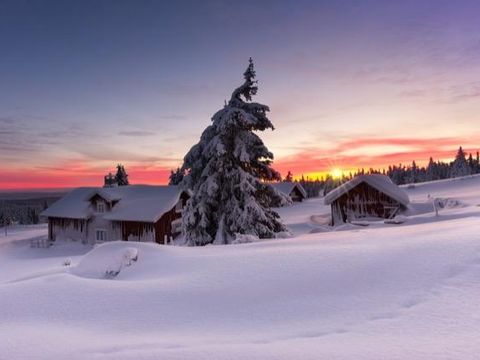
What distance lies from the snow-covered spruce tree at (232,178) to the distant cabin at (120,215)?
45.9ft

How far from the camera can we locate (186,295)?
6.08 meters

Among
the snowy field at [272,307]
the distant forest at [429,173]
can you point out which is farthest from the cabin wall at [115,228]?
the distant forest at [429,173]

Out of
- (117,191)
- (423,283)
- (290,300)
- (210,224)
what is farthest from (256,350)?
(117,191)

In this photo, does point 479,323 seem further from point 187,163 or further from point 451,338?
point 187,163

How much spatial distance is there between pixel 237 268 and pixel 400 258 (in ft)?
11.0

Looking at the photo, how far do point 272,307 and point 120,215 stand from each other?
104 feet

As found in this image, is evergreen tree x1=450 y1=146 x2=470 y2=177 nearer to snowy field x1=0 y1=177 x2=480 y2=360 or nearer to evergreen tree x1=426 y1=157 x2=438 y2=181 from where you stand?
evergreen tree x1=426 y1=157 x2=438 y2=181

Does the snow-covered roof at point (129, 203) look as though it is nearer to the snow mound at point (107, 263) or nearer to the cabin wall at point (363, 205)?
the cabin wall at point (363, 205)

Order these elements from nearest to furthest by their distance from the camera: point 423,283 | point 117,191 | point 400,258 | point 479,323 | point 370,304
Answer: point 479,323 → point 370,304 → point 423,283 → point 400,258 → point 117,191

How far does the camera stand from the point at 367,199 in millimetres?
31469

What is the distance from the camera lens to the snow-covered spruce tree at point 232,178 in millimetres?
17438

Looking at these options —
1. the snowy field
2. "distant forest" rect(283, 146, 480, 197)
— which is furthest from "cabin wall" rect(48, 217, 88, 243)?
"distant forest" rect(283, 146, 480, 197)

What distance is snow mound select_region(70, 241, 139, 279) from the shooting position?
870cm

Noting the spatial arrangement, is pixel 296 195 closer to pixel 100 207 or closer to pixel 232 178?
pixel 100 207
